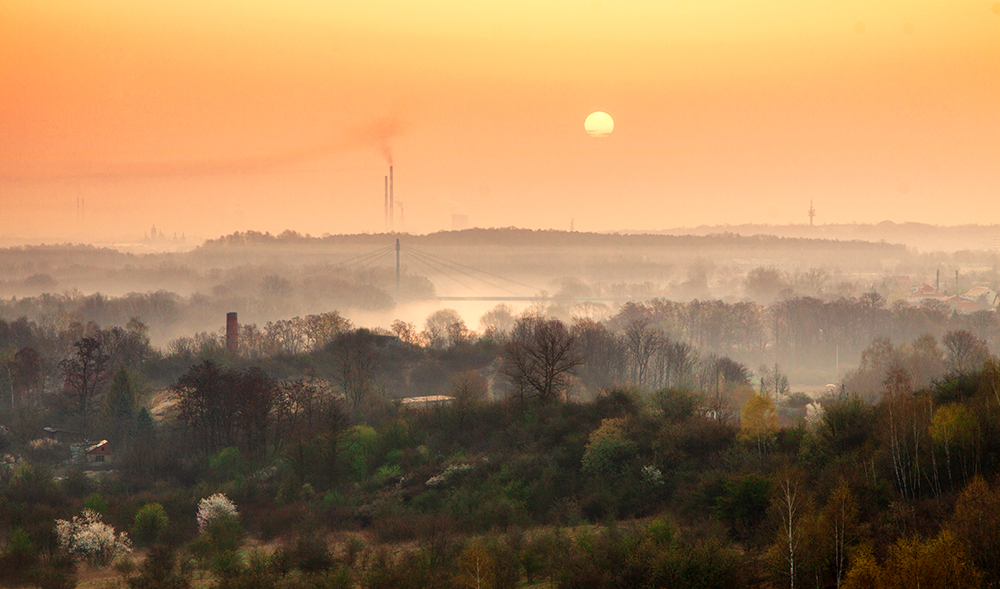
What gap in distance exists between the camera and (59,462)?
2074 inches

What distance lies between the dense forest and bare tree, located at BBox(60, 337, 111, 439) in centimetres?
28

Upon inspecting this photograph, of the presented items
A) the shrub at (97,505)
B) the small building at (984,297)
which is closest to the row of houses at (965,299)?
the small building at (984,297)

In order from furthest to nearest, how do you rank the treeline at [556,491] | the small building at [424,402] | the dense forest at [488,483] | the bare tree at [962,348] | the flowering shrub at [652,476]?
the bare tree at [962,348], the small building at [424,402], the flowering shrub at [652,476], the dense forest at [488,483], the treeline at [556,491]

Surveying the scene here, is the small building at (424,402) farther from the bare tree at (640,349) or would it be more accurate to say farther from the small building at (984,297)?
the small building at (984,297)

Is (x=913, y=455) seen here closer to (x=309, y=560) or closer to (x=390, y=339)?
(x=309, y=560)

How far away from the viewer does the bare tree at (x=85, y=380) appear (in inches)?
2459

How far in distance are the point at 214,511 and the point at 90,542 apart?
18.0ft

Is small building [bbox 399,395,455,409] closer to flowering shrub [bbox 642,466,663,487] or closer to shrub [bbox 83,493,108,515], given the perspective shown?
shrub [bbox 83,493,108,515]

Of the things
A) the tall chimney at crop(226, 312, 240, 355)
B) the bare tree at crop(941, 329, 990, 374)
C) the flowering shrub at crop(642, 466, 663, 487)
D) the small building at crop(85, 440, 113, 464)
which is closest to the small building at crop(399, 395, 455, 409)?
the small building at crop(85, 440, 113, 464)

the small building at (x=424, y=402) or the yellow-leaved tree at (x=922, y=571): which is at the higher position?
the yellow-leaved tree at (x=922, y=571)

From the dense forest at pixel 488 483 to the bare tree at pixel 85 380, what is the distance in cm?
28

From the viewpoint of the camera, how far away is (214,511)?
35.4 m

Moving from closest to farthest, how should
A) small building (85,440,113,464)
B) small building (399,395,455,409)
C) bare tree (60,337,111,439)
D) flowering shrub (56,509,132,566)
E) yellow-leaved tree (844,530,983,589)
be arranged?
1. yellow-leaved tree (844,530,983,589)
2. flowering shrub (56,509,132,566)
3. small building (85,440,113,464)
4. small building (399,395,455,409)
5. bare tree (60,337,111,439)

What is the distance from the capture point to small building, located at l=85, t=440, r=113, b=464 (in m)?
52.6
